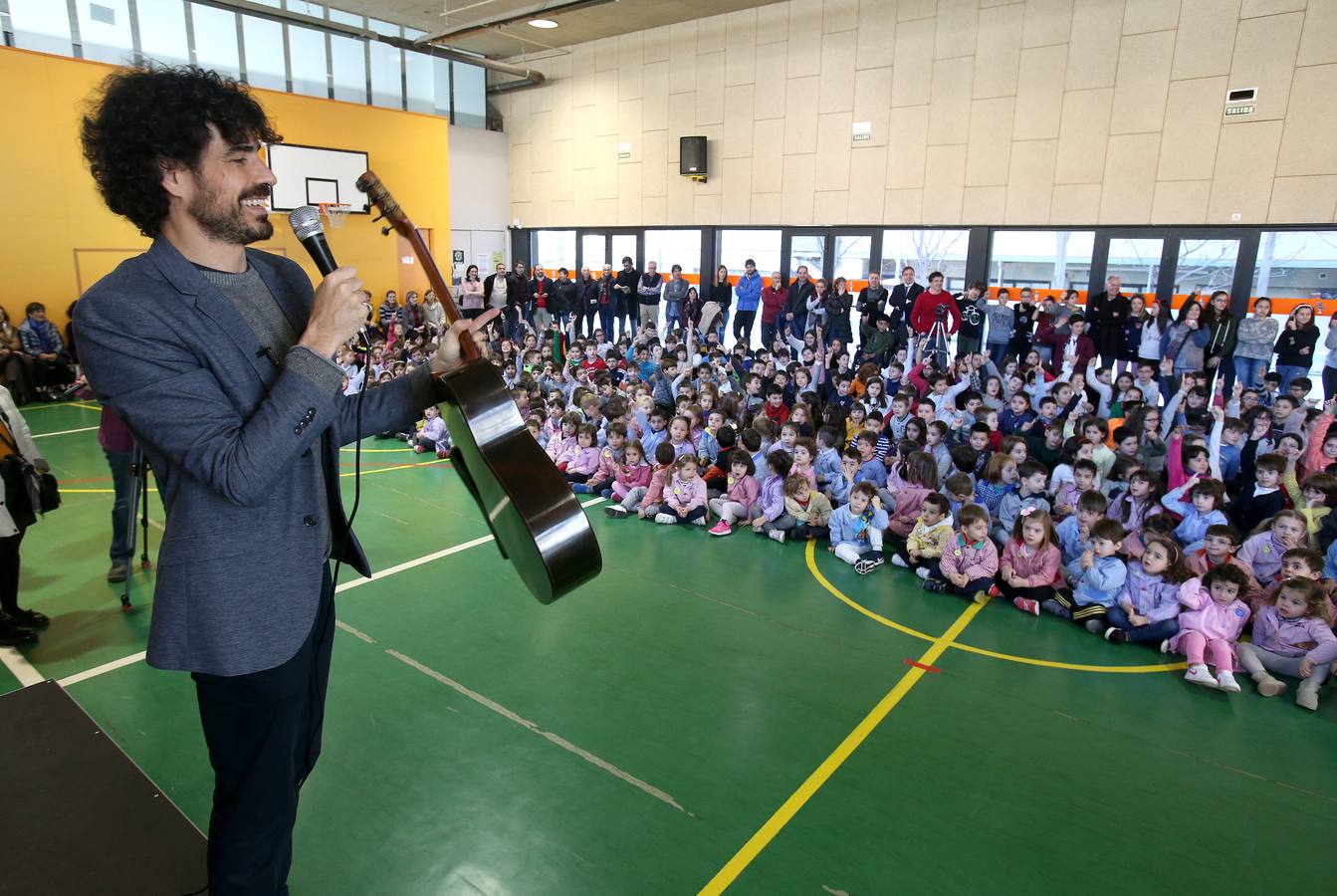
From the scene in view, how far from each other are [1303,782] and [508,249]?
18.8m

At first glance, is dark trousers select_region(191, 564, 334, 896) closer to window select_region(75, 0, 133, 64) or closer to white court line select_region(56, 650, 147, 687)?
white court line select_region(56, 650, 147, 687)

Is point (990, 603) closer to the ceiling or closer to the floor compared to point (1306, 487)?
closer to the floor

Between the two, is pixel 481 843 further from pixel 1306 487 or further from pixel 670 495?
pixel 1306 487

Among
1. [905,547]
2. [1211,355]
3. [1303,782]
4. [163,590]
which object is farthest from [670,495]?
[1211,355]

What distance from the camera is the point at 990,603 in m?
5.53

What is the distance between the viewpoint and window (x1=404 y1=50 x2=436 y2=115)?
1850 cm

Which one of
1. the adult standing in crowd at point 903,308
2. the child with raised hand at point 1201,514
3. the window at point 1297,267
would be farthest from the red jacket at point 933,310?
the child with raised hand at point 1201,514

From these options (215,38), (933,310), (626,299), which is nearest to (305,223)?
(933,310)

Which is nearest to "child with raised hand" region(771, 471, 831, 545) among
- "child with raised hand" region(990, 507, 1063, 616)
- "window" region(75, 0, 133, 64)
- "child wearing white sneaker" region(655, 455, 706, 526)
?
"child wearing white sneaker" region(655, 455, 706, 526)

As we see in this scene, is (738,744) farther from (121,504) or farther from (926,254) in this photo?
(926,254)

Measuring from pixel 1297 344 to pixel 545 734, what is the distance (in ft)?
33.3

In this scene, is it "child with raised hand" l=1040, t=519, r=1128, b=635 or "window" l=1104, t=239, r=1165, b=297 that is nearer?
"child with raised hand" l=1040, t=519, r=1128, b=635

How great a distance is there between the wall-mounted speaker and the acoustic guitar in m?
14.4

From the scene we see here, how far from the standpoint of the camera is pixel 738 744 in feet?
12.4
